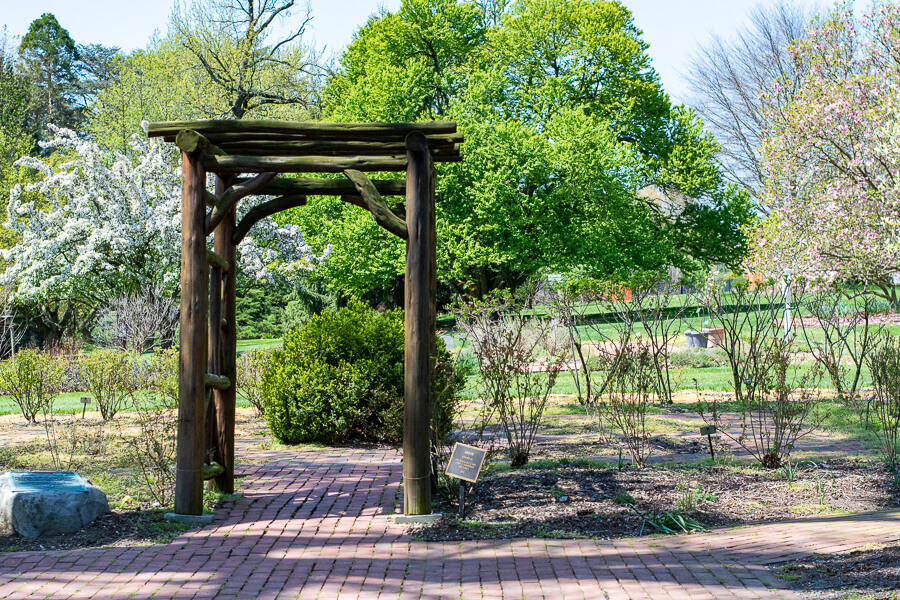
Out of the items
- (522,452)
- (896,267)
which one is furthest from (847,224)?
(522,452)

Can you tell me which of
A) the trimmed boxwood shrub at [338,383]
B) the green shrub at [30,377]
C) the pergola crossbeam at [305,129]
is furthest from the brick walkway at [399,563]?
the green shrub at [30,377]

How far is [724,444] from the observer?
8.73 metres

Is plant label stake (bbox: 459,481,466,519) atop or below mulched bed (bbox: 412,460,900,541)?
atop

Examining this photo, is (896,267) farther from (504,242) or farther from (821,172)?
(504,242)

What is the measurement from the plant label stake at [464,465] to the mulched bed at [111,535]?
186 cm

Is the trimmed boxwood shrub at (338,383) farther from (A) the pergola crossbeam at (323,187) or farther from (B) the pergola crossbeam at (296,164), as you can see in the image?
(B) the pergola crossbeam at (296,164)

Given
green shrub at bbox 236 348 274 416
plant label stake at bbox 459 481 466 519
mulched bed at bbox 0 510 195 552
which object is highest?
green shrub at bbox 236 348 274 416

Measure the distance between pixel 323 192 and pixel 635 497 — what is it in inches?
131

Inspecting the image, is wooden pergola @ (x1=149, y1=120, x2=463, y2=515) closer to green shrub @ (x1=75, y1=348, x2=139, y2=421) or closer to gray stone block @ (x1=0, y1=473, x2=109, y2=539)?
gray stone block @ (x1=0, y1=473, x2=109, y2=539)

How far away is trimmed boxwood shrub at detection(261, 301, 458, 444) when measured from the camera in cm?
899

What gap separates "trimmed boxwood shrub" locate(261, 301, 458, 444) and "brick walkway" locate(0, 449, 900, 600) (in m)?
3.11

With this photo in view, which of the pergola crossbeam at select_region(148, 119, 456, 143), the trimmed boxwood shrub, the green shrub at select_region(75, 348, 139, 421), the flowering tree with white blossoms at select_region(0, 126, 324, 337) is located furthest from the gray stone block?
the flowering tree with white blossoms at select_region(0, 126, 324, 337)

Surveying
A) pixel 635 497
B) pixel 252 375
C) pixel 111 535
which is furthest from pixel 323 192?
pixel 252 375

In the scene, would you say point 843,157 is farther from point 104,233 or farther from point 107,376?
point 104,233
